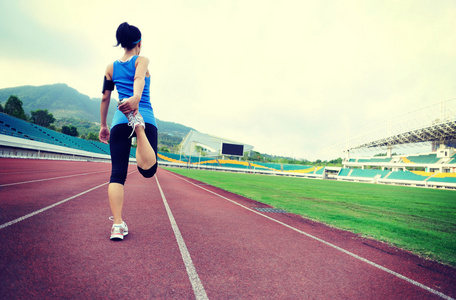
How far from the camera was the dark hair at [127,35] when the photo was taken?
8.82 ft

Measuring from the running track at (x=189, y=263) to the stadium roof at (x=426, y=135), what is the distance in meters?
53.8

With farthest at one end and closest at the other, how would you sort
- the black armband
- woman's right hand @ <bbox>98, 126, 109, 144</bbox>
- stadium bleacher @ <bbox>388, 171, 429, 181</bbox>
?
stadium bleacher @ <bbox>388, 171, 429, 181</bbox>
woman's right hand @ <bbox>98, 126, 109, 144</bbox>
the black armband

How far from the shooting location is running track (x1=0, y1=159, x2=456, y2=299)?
1800mm

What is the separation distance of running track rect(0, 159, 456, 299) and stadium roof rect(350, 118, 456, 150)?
177 feet

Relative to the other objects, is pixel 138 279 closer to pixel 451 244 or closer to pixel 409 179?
pixel 451 244

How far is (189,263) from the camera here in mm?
2354

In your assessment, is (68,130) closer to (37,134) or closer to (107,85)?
(37,134)

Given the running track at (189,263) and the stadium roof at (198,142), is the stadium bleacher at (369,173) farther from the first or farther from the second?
the running track at (189,263)

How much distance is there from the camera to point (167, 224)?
12.7 ft

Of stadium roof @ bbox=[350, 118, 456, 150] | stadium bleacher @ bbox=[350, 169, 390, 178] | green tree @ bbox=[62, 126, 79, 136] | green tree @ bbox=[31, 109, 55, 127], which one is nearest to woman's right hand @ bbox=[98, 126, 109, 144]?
stadium bleacher @ bbox=[350, 169, 390, 178]

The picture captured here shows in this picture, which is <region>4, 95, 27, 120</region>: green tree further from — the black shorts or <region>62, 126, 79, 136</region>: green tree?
the black shorts

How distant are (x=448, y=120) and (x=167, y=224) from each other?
5672 cm

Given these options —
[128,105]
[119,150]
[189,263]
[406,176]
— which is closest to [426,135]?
[406,176]

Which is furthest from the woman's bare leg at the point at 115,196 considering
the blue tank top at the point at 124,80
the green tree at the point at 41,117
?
the green tree at the point at 41,117
